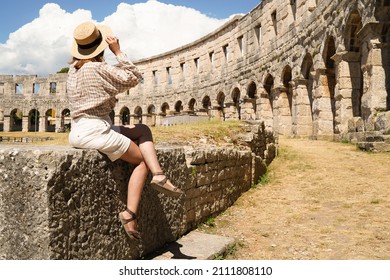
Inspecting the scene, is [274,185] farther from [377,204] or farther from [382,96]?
[382,96]

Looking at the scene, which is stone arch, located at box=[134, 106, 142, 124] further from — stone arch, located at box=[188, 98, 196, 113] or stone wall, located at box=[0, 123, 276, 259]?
stone wall, located at box=[0, 123, 276, 259]

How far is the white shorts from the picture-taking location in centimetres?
274

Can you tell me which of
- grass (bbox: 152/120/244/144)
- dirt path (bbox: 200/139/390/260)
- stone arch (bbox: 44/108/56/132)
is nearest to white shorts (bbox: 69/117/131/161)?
dirt path (bbox: 200/139/390/260)

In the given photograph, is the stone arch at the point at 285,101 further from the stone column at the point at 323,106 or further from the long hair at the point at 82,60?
the long hair at the point at 82,60

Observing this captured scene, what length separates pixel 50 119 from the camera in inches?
1602

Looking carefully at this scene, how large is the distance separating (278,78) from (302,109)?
323 centimetres

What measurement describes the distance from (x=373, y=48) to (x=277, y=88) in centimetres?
804

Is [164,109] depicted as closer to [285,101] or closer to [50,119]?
[50,119]

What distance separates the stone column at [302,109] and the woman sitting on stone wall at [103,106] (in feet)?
46.7

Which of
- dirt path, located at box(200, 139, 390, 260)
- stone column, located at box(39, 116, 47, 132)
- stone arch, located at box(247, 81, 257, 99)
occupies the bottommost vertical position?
→ dirt path, located at box(200, 139, 390, 260)

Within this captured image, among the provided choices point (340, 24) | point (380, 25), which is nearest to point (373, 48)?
point (380, 25)

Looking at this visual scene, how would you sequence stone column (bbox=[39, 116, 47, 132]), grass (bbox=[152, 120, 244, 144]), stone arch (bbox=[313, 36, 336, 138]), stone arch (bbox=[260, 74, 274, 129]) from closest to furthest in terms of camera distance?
grass (bbox=[152, 120, 244, 144]) → stone arch (bbox=[313, 36, 336, 138]) → stone arch (bbox=[260, 74, 274, 129]) → stone column (bbox=[39, 116, 47, 132])

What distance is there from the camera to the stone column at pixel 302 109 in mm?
16312
